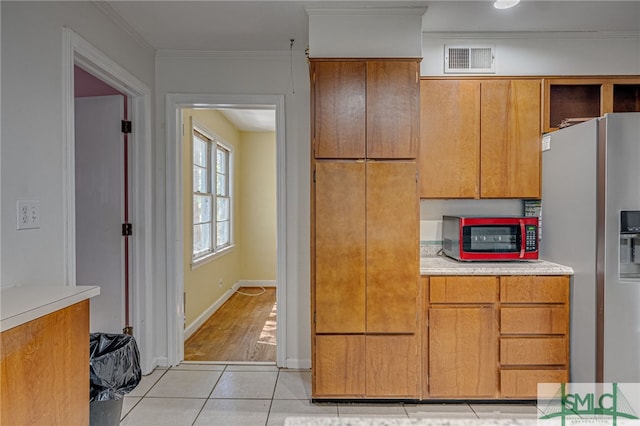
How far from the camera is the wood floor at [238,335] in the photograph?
3.38 meters

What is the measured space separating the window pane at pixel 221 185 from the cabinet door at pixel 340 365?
3.41m

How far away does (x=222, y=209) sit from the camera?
562cm

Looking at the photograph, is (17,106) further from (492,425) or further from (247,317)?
(247,317)

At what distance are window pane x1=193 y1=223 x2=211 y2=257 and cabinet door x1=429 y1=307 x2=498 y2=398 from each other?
2.91 meters

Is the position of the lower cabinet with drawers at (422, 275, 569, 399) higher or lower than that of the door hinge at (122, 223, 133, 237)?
lower

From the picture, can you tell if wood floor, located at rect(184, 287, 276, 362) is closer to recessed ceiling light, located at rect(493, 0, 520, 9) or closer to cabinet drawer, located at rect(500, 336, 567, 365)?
cabinet drawer, located at rect(500, 336, 567, 365)

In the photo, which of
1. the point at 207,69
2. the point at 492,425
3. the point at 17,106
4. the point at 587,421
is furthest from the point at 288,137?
the point at 587,421

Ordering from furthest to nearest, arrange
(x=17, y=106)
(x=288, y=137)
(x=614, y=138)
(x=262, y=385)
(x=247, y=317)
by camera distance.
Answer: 1. (x=247, y=317)
2. (x=288, y=137)
3. (x=262, y=385)
4. (x=614, y=138)
5. (x=17, y=106)

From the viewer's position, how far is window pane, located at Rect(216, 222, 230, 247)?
5.39m

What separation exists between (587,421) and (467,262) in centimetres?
114

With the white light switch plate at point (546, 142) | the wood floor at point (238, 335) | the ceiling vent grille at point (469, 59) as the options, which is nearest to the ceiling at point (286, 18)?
the ceiling vent grille at point (469, 59)

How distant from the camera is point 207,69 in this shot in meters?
3.09

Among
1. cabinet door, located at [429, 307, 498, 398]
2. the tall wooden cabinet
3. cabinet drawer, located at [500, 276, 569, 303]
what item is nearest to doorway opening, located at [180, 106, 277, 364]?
the tall wooden cabinet

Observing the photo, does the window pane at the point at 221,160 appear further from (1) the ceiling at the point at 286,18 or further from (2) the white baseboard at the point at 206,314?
(1) the ceiling at the point at 286,18
